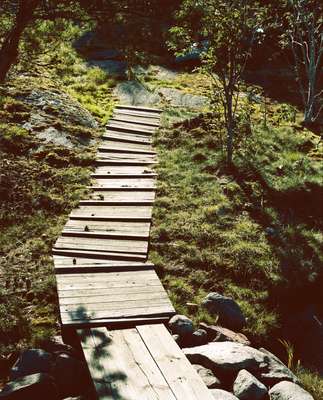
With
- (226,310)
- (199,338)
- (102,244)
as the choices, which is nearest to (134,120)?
(102,244)

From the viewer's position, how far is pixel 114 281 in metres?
7.35

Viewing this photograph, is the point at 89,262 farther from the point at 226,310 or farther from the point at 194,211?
the point at 194,211

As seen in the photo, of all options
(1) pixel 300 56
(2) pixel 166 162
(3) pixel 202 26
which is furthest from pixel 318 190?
(1) pixel 300 56

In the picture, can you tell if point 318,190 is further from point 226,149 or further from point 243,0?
point 243,0

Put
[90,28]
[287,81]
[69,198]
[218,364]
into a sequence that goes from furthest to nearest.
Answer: [287,81] → [69,198] → [90,28] → [218,364]

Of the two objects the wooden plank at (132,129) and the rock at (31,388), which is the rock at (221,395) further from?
the wooden plank at (132,129)

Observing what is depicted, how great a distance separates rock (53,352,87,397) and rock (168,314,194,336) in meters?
1.39

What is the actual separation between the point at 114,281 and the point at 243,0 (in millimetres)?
7263

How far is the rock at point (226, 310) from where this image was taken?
24.2 ft

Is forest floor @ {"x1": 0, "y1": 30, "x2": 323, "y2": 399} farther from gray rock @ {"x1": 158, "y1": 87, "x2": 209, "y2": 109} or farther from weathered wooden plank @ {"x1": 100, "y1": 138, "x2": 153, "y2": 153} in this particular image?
weathered wooden plank @ {"x1": 100, "y1": 138, "x2": 153, "y2": 153}

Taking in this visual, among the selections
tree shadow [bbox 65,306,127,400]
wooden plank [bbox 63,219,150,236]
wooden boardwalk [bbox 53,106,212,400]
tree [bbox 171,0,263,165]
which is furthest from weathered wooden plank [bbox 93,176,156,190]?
tree shadow [bbox 65,306,127,400]

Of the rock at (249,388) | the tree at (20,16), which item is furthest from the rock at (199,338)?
the tree at (20,16)

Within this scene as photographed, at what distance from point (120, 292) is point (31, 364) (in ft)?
5.72

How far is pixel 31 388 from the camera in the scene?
511 centimetres
